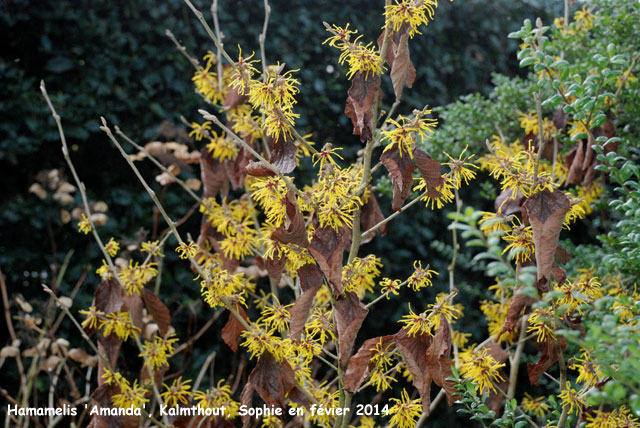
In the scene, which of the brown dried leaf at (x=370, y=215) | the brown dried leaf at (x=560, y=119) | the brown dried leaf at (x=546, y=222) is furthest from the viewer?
the brown dried leaf at (x=560, y=119)

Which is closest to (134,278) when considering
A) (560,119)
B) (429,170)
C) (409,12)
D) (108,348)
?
(108,348)

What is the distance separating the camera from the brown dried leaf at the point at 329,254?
1415 millimetres

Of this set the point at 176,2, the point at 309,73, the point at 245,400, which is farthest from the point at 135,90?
the point at 245,400

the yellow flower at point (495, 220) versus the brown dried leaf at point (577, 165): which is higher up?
the brown dried leaf at point (577, 165)

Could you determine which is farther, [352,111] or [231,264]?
[231,264]

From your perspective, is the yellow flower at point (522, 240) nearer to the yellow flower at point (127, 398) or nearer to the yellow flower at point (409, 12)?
the yellow flower at point (409, 12)

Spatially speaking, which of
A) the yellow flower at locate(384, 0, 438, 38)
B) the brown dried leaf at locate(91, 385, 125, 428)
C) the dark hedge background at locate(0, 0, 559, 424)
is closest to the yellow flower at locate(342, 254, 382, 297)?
the yellow flower at locate(384, 0, 438, 38)

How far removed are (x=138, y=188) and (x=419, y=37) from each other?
2.08 meters

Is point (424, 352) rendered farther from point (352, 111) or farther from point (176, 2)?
point (176, 2)

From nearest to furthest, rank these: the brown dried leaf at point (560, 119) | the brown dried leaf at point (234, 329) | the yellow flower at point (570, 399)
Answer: the yellow flower at point (570, 399) < the brown dried leaf at point (234, 329) < the brown dried leaf at point (560, 119)

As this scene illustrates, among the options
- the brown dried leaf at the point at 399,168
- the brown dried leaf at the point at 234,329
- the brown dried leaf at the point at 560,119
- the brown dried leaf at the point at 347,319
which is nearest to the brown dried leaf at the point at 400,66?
the brown dried leaf at the point at 399,168

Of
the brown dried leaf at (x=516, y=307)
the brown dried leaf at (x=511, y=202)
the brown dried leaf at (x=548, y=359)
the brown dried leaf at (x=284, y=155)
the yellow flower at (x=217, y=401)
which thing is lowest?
the yellow flower at (x=217, y=401)

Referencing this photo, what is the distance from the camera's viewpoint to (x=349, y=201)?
1.48 metres

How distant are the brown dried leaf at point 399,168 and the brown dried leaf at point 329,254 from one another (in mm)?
177
